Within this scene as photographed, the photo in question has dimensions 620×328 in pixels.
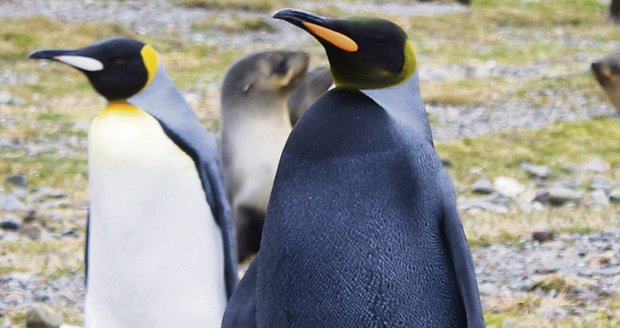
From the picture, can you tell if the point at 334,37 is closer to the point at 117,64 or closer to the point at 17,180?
the point at 117,64

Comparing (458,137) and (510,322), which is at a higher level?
(510,322)

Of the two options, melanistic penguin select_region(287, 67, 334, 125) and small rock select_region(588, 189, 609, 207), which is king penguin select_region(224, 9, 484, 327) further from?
small rock select_region(588, 189, 609, 207)

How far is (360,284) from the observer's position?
309cm

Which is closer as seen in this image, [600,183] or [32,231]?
[32,231]

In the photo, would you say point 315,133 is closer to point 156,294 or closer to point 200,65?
point 156,294

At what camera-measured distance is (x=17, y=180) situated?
998 centimetres

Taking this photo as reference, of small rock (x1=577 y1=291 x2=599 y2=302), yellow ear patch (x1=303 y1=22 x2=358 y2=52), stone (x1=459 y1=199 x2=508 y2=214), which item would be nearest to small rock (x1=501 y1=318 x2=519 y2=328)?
small rock (x1=577 y1=291 x2=599 y2=302)

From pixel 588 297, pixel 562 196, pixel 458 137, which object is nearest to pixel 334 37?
pixel 588 297

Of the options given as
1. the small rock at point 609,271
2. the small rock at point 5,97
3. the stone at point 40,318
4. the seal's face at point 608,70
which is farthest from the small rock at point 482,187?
the small rock at point 5,97

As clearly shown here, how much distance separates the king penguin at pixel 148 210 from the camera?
474 cm

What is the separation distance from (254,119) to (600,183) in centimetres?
340

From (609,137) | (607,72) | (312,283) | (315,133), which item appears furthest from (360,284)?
(609,137)

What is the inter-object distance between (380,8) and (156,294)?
26.3m

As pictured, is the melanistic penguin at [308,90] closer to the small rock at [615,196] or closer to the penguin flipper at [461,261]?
the small rock at [615,196]
